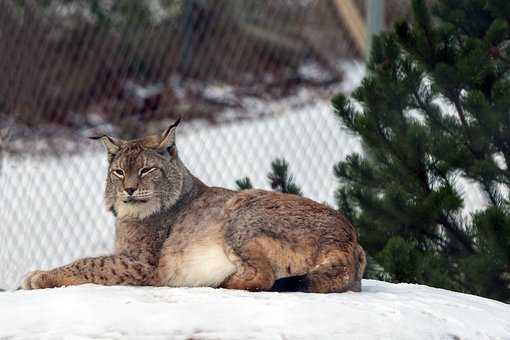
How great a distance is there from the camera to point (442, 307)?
14.8ft

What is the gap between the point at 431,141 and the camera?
6.01m

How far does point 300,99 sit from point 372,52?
441 cm

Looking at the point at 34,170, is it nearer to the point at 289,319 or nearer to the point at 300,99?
the point at 300,99

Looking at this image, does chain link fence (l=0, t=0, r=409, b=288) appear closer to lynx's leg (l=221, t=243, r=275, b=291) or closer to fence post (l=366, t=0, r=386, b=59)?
fence post (l=366, t=0, r=386, b=59)

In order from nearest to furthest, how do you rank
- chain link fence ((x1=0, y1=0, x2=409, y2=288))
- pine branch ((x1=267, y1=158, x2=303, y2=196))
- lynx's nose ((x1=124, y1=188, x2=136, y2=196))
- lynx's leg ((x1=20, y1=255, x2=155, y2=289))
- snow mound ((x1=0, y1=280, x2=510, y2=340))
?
1. snow mound ((x1=0, y1=280, x2=510, y2=340))
2. lynx's leg ((x1=20, y1=255, x2=155, y2=289))
3. lynx's nose ((x1=124, y1=188, x2=136, y2=196))
4. pine branch ((x1=267, y1=158, x2=303, y2=196))
5. chain link fence ((x1=0, y1=0, x2=409, y2=288))

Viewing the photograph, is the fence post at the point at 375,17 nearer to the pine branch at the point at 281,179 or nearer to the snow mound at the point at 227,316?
the pine branch at the point at 281,179

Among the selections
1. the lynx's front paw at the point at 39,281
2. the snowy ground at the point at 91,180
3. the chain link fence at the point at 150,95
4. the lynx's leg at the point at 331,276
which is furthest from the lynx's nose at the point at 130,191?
the chain link fence at the point at 150,95

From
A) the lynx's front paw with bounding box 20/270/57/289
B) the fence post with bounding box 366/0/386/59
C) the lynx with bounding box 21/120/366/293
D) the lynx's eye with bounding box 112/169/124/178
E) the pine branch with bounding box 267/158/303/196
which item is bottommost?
the lynx's front paw with bounding box 20/270/57/289

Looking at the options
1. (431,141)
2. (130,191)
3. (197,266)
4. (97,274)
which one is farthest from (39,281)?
(431,141)

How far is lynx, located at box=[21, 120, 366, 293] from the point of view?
15.2ft

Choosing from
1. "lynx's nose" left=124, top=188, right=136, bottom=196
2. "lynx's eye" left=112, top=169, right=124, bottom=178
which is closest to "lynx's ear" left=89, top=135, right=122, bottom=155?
"lynx's eye" left=112, top=169, right=124, bottom=178

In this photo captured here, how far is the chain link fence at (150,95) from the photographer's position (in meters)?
7.86

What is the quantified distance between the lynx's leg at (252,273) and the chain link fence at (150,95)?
120 inches

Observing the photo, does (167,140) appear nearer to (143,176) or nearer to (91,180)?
(143,176)
